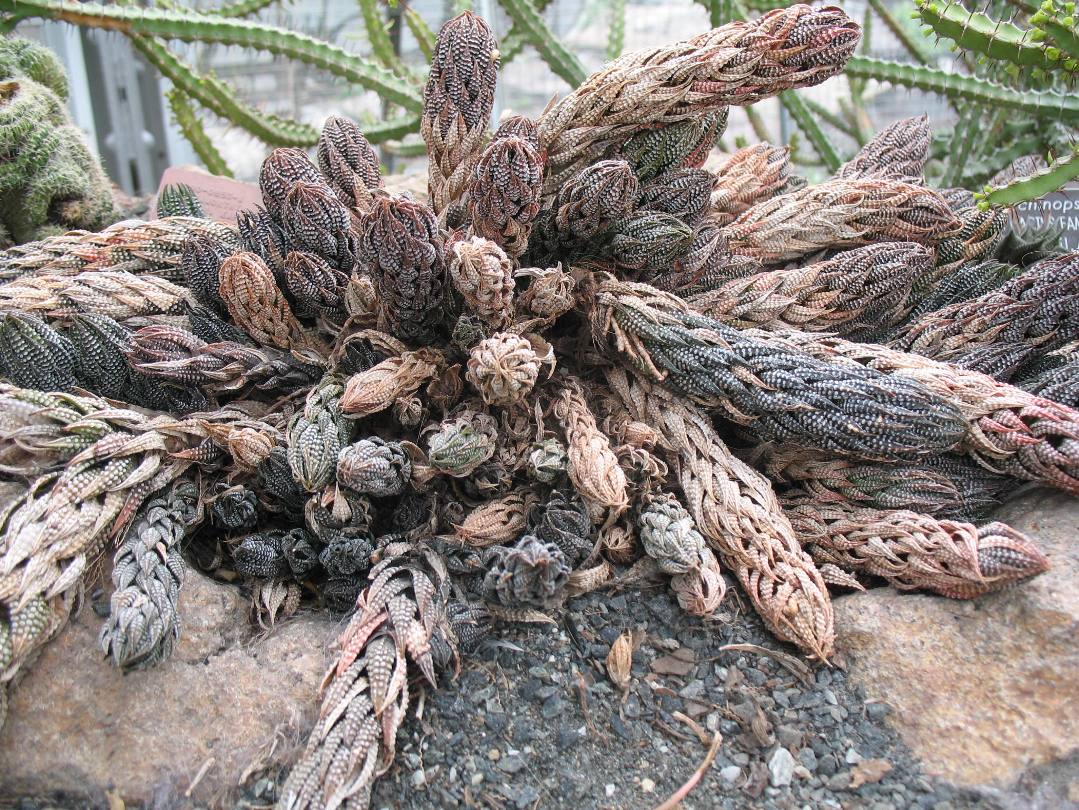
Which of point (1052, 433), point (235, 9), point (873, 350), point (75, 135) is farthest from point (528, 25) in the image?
point (1052, 433)


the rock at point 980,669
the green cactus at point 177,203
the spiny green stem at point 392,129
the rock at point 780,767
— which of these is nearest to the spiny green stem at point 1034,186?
the rock at point 980,669

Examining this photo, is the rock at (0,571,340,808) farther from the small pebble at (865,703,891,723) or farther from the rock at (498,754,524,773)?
the small pebble at (865,703,891,723)

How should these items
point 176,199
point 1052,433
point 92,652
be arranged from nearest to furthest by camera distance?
point 92,652
point 1052,433
point 176,199

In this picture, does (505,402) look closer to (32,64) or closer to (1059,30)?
(1059,30)

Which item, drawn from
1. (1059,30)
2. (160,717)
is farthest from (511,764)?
(1059,30)

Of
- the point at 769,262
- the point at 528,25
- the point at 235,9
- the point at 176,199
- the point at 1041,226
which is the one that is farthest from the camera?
the point at 235,9

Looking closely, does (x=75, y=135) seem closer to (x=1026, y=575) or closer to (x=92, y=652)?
(x=92, y=652)

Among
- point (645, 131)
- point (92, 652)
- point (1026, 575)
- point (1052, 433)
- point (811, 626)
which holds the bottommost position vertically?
point (92, 652)

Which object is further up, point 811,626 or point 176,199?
point 176,199

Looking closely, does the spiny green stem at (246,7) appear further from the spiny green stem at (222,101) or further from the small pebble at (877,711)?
the small pebble at (877,711)
